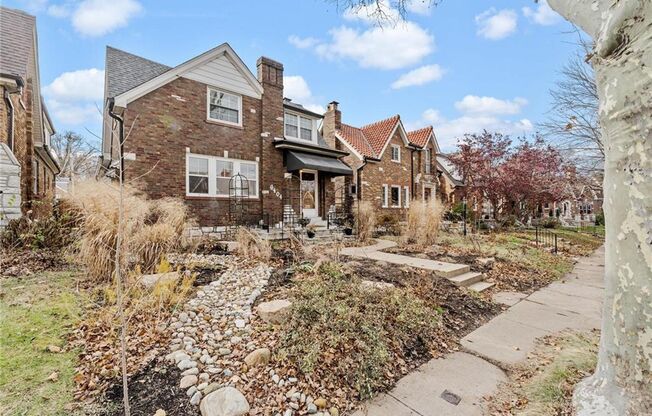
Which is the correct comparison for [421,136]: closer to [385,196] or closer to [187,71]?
[385,196]

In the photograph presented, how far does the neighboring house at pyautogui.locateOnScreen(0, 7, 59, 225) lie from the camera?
777 centimetres

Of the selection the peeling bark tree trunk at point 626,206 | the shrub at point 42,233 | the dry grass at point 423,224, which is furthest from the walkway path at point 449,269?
the shrub at point 42,233

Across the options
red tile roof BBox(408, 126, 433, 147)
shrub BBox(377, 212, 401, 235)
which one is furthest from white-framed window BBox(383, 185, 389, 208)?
red tile roof BBox(408, 126, 433, 147)

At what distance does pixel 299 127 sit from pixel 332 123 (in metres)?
4.24

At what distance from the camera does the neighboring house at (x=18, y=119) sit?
7.77 metres

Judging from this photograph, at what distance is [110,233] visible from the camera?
4.35 m

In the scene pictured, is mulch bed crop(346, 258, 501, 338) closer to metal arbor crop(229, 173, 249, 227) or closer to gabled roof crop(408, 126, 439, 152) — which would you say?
metal arbor crop(229, 173, 249, 227)

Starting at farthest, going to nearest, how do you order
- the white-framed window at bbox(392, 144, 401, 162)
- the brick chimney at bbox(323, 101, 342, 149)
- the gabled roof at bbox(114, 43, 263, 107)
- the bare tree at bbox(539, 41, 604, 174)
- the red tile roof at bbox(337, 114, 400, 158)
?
1. the white-framed window at bbox(392, 144, 401, 162)
2. the red tile roof at bbox(337, 114, 400, 158)
3. the brick chimney at bbox(323, 101, 342, 149)
4. the bare tree at bbox(539, 41, 604, 174)
5. the gabled roof at bbox(114, 43, 263, 107)

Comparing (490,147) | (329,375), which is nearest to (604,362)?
(329,375)

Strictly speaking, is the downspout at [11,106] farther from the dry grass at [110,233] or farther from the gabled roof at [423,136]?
the gabled roof at [423,136]

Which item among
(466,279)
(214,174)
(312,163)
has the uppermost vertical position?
(312,163)

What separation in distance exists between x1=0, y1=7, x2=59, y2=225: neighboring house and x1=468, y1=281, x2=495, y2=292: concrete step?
10.1 meters

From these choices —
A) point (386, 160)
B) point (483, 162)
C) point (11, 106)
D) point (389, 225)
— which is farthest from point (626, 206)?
point (483, 162)

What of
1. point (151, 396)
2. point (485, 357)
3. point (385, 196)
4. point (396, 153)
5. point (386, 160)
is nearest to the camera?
point (151, 396)
